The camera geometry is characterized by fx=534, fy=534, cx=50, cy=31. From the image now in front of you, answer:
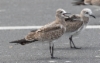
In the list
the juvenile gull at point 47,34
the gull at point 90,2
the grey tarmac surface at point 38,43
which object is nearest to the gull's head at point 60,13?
the juvenile gull at point 47,34

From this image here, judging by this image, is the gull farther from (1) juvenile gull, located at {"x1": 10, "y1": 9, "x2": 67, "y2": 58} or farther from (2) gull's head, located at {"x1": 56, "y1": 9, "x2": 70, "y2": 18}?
(1) juvenile gull, located at {"x1": 10, "y1": 9, "x2": 67, "y2": 58}

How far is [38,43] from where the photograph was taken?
33.8ft

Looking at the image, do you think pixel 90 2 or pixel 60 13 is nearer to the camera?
pixel 60 13

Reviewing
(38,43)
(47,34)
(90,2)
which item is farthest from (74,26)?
(90,2)

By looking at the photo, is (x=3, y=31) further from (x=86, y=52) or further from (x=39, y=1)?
(x=39, y=1)

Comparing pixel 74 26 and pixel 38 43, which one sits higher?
pixel 74 26

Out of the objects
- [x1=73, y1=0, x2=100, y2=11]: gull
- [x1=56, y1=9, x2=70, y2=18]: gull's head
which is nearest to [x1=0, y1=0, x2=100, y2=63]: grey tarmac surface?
[x1=73, y1=0, x2=100, y2=11]: gull

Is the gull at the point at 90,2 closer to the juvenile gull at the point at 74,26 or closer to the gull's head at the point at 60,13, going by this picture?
the juvenile gull at the point at 74,26

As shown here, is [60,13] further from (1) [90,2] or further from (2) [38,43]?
(1) [90,2]

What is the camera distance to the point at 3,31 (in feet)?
40.5

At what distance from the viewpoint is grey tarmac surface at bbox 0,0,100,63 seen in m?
9.38

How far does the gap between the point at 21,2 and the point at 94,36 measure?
6.26 metres

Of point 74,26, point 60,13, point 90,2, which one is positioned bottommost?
point 90,2

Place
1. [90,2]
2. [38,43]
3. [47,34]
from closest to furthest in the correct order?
1. [47,34]
2. [38,43]
3. [90,2]
